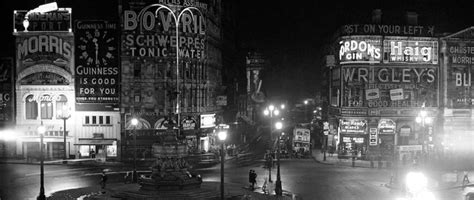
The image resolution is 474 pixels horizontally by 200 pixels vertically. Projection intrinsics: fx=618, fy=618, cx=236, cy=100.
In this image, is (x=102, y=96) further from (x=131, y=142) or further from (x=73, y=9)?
(x=73, y=9)

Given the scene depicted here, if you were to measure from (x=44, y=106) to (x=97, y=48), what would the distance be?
26.6ft

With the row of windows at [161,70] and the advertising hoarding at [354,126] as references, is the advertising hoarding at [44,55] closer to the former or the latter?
the row of windows at [161,70]

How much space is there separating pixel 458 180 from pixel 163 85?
30.5 meters

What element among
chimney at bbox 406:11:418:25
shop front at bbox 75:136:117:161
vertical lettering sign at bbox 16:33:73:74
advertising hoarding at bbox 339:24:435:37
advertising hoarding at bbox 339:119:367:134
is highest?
chimney at bbox 406:11:418:25

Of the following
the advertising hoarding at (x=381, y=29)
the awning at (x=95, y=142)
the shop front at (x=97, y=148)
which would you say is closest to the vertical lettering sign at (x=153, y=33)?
the awning at (x=95, y=142)

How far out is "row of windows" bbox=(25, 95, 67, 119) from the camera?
63.2m

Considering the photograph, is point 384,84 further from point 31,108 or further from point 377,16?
point 31,108

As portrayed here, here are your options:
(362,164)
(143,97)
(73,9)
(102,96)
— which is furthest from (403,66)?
(73,9)

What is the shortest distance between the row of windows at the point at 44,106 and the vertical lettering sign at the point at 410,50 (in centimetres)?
3478

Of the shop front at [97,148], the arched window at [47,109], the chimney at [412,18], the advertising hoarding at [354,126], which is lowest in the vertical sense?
the shop front at [97,148]

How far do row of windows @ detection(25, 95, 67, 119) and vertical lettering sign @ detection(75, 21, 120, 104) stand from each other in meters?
1.89

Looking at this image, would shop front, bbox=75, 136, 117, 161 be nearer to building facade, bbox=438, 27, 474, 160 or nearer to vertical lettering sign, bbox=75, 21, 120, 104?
Result: vertical lettering sign, bbox=75, 21, 120, 104

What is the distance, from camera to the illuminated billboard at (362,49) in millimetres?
67062

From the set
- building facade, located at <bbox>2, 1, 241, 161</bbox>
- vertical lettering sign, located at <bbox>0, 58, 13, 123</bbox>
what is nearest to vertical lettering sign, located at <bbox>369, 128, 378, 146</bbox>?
building facade, located at <bbox>2, 1, 241, 161</bbox>
